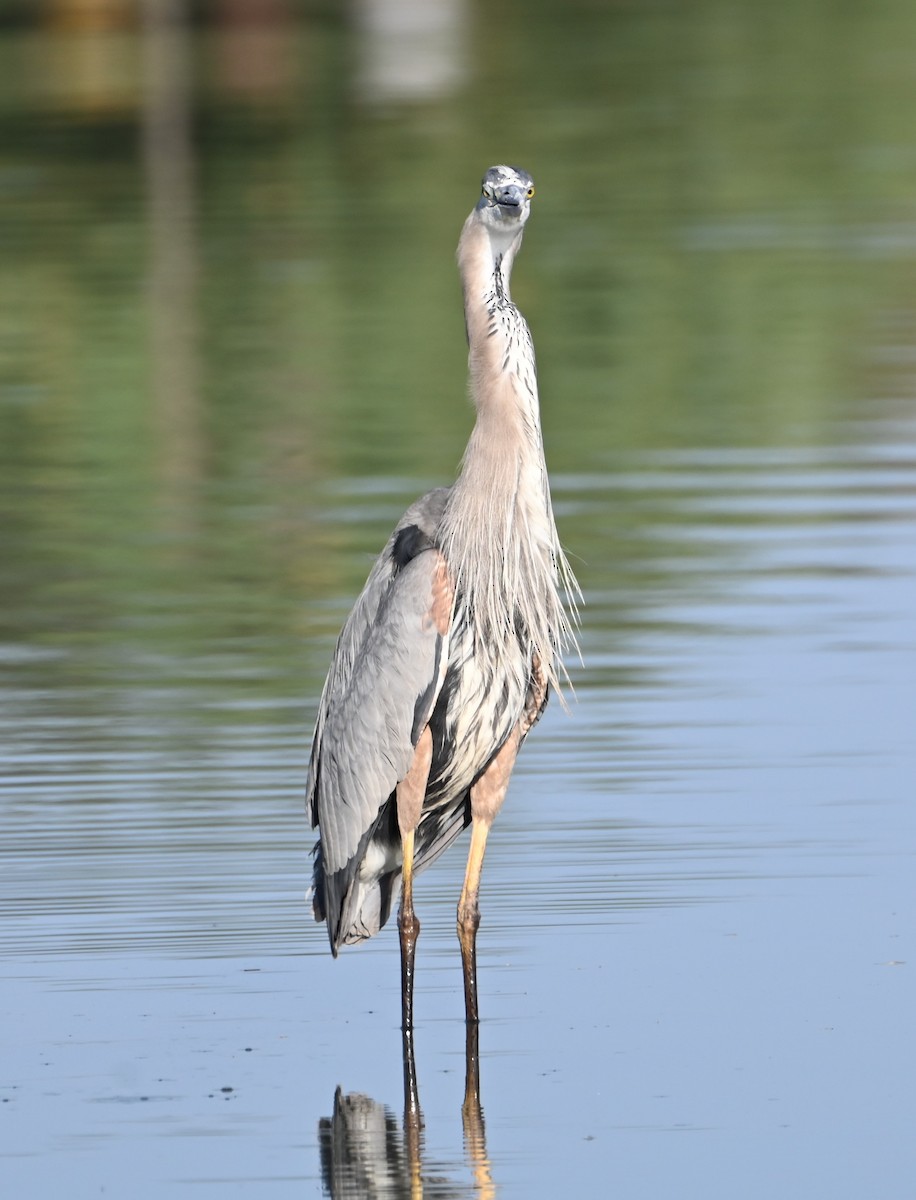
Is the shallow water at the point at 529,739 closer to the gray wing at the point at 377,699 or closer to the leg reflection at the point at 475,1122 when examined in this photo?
the leg reflection at the point at 475,1122

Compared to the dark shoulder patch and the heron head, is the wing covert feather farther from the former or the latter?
the heron head

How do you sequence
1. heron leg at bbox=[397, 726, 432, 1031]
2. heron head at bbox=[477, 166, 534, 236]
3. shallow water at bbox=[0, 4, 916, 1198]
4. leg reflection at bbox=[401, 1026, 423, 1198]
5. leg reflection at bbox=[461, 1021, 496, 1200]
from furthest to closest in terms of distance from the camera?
heron head at bbox=[477, 166, 534, 236], heron leg at bbox=[397, 726, 432, 1031], shallow water at bbox=[0, 4, 916, 1198], leg reflection at bbox=[401, 1026, 423, 1198], leg reflection at bbox=[461, 1021, 496, 1200]

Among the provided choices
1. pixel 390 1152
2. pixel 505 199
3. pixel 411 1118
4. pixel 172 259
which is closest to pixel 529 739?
pixel 505 199

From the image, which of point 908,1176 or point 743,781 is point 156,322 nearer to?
point 743,781

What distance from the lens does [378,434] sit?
1475 cm

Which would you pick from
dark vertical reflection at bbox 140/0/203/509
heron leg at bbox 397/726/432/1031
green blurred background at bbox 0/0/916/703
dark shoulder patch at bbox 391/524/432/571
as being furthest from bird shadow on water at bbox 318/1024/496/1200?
dark vertical reflection at bbox 140/0/203/509

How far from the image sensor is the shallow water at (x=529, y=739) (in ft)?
20.1

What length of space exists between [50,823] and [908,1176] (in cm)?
357

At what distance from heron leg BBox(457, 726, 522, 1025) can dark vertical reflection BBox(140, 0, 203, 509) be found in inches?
263

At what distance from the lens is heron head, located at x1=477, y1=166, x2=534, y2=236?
6.86m

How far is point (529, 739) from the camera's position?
9.38 m

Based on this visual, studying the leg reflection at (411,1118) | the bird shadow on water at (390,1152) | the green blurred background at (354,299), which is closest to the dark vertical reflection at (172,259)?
the green blurred background at (354,299)

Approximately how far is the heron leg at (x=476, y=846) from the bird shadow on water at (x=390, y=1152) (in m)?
0.42

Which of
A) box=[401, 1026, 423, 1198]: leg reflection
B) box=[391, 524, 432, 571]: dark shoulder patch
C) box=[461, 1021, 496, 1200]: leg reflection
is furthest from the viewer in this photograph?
box=[391, 524, 432, 571]: dark shoulder patch
